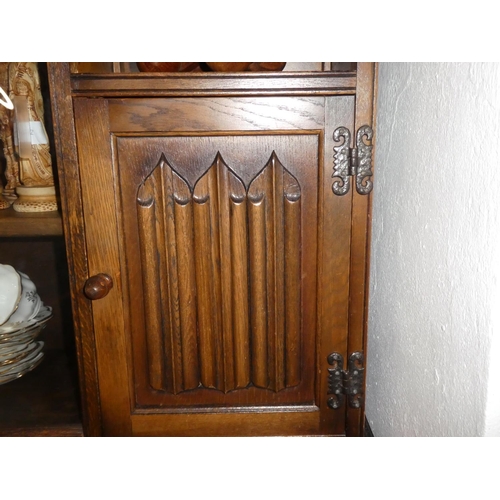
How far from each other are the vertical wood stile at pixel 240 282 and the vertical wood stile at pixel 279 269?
0.05m

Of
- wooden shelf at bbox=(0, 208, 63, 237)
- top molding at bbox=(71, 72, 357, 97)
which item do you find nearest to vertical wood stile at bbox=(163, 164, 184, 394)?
top molding at bbox=(71, 72, 357, 97)

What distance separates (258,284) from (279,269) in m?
0.04

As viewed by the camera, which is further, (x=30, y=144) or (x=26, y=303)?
(x=26, y=303)

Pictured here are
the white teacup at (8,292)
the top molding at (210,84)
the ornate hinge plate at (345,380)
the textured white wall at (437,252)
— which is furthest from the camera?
the white teacup at (8,292)

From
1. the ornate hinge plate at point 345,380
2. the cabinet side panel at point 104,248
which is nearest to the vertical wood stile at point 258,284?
the ornate hinge plate at point 345,380

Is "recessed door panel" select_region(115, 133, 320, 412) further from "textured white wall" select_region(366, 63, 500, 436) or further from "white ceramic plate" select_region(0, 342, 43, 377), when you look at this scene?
"white ceramic plate" select_region(0, 342, 43, 377)

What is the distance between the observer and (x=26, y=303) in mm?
989

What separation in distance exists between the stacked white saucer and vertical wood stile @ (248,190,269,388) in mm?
483

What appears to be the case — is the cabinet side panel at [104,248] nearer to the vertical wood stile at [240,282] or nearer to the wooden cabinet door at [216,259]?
the wooden cabinet door at [216,259]

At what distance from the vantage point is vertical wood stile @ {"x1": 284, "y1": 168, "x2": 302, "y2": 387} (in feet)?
2.49

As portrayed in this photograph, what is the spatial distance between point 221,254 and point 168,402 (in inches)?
11.2

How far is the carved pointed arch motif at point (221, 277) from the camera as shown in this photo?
76 centimetres

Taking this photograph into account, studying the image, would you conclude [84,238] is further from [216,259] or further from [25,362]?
[25,362]

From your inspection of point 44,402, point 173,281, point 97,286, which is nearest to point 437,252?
point 173,281
